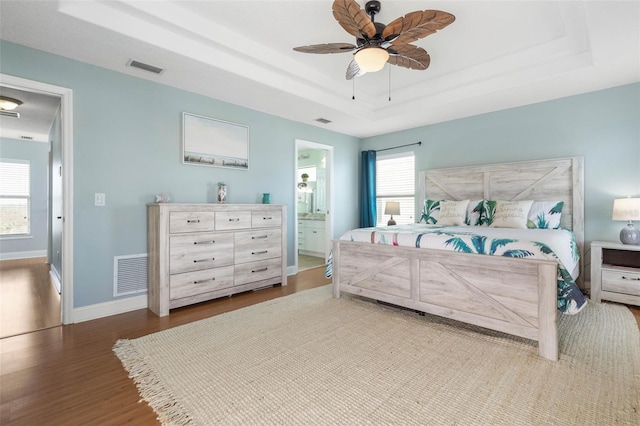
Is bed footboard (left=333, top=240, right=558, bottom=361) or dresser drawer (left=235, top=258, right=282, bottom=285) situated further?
dresser drawer (left=235, top=258, right=282, bottom=285)

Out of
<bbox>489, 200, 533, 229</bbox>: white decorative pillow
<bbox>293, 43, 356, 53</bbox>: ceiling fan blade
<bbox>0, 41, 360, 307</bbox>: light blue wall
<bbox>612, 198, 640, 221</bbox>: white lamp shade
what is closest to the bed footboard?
<bbox>489, 200, 533, 229</bbox>: white decorative pillow

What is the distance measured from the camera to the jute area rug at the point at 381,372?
1508 mm

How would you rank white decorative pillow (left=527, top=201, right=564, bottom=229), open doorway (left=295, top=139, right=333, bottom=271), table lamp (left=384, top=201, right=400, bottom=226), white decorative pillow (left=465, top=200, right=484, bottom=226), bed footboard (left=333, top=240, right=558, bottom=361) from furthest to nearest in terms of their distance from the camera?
1. open doorway (left=295, top=139, right=333, bottom=271)
2. table lamp (left=384, top=201, right=400, bottom=226)
3. white decorative pillow (left=465, top=200, right=484, bottom=226)
4. white decorative pillow (left=527, top=201, right=564, bottom=229)
5. bed footboard (left=333, top=240, right=558, bottom=361)

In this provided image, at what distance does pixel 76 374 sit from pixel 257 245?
2.07 metres

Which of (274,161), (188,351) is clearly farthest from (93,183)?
(274,161)

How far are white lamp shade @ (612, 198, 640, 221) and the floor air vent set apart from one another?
5048mm

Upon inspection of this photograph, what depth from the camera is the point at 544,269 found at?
6.66ft

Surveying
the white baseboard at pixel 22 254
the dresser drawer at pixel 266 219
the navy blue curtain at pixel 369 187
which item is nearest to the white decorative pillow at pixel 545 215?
the navy blue curtain at pixel 369 187

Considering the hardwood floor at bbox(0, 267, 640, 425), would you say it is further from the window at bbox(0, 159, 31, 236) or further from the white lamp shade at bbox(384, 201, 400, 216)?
the window at bbox(0, 159, 31, 236)

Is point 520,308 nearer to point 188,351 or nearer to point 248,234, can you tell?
point 188,351

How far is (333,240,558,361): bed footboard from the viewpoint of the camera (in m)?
2.05

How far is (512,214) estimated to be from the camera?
3650mm

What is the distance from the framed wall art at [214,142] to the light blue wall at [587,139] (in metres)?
3.34

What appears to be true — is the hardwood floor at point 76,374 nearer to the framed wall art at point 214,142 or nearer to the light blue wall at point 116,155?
the light blue wall at point 116,155
